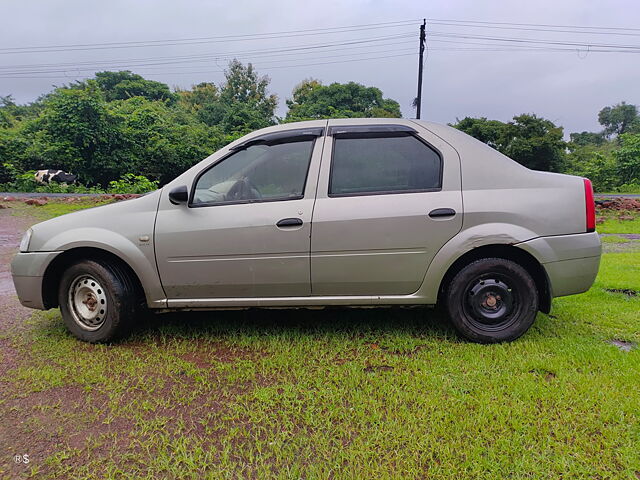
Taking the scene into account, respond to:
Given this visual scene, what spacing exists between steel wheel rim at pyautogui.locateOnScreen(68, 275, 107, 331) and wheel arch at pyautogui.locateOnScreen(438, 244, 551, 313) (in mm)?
2639

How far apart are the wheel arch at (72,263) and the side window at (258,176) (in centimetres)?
78

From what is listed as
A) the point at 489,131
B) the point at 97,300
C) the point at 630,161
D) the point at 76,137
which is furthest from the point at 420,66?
the point at 97,300

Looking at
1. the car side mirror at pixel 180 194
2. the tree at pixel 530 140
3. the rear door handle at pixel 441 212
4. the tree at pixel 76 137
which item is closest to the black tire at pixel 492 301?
the rear door handle at pixel 441 212

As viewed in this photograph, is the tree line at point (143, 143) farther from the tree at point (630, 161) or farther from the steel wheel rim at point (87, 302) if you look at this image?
the steel wheel rim at point (87, 302)

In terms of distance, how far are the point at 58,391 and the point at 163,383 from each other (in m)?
0.65

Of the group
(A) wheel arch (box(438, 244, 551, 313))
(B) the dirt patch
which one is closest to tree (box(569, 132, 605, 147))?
(B) the dirt patch

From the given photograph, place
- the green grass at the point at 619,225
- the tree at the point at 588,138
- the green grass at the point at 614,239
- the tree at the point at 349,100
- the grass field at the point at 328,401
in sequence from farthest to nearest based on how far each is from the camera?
the tree at the point at 588,138 < the tree at the point at 349,100 < the green grass at the point at 619,225 < the green grass at the point at 614,239 < the grass field at the point at 328,401

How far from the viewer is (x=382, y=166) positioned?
3041 millimetres

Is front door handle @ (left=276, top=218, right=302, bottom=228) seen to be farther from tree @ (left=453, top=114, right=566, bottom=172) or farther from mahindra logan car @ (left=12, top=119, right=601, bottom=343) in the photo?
tree @ (left=453, top=114, right=566, bottom=172)

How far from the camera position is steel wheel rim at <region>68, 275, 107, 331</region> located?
3145mm

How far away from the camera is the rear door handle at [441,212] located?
2.88 metres

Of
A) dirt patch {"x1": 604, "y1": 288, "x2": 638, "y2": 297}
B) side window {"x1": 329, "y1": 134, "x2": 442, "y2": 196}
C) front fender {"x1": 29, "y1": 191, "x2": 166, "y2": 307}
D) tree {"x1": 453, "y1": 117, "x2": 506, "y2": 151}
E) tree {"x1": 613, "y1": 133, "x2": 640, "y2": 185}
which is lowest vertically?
dirt patch {"x1": 604, "y1": 288, "x2": 638, "y2": 297}

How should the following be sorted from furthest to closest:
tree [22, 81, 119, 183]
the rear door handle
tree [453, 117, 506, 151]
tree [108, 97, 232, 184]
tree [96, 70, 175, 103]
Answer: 1. tree [96, 70, 175, 103]
2. tree [453, 117, 506, 151]
3. tree [108, 97, 232, 184]
4. tree [22, 81, 119, 183]
5. the rear door handle

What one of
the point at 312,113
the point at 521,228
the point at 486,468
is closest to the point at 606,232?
the point at 521,228
